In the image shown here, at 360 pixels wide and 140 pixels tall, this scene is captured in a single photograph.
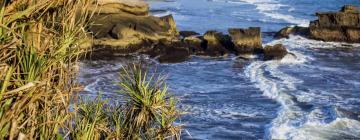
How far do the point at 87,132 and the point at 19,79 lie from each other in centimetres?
217

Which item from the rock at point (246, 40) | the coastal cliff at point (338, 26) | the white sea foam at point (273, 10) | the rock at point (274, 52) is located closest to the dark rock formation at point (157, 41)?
the rock at point (246, 40)

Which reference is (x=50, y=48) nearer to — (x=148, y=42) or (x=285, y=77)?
(x=285, y=77)

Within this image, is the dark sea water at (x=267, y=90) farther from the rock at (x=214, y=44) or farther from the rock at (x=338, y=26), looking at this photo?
the rock at (x=214, y=44)

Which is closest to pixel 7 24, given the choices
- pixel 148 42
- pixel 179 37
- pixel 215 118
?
pixel 215 118

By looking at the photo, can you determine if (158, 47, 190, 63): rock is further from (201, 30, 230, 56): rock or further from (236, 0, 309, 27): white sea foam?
(236, 0, 309, 27): white sea foam

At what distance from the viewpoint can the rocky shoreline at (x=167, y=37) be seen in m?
31.9

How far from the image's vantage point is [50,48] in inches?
317

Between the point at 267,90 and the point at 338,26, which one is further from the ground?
the point at 338,26

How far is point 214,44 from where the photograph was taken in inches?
1300

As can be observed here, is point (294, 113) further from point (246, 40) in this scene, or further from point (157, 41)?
point (157, 41)

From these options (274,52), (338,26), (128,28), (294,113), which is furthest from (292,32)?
(294,113)

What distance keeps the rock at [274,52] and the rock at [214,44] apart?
1.97 meters

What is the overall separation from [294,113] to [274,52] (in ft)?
37.3

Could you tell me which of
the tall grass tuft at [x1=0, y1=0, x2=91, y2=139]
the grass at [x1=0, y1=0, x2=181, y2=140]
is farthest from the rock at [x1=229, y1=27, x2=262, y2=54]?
the tall grass tuft at [x1=0, y1=0, x2=91, y2=139]
